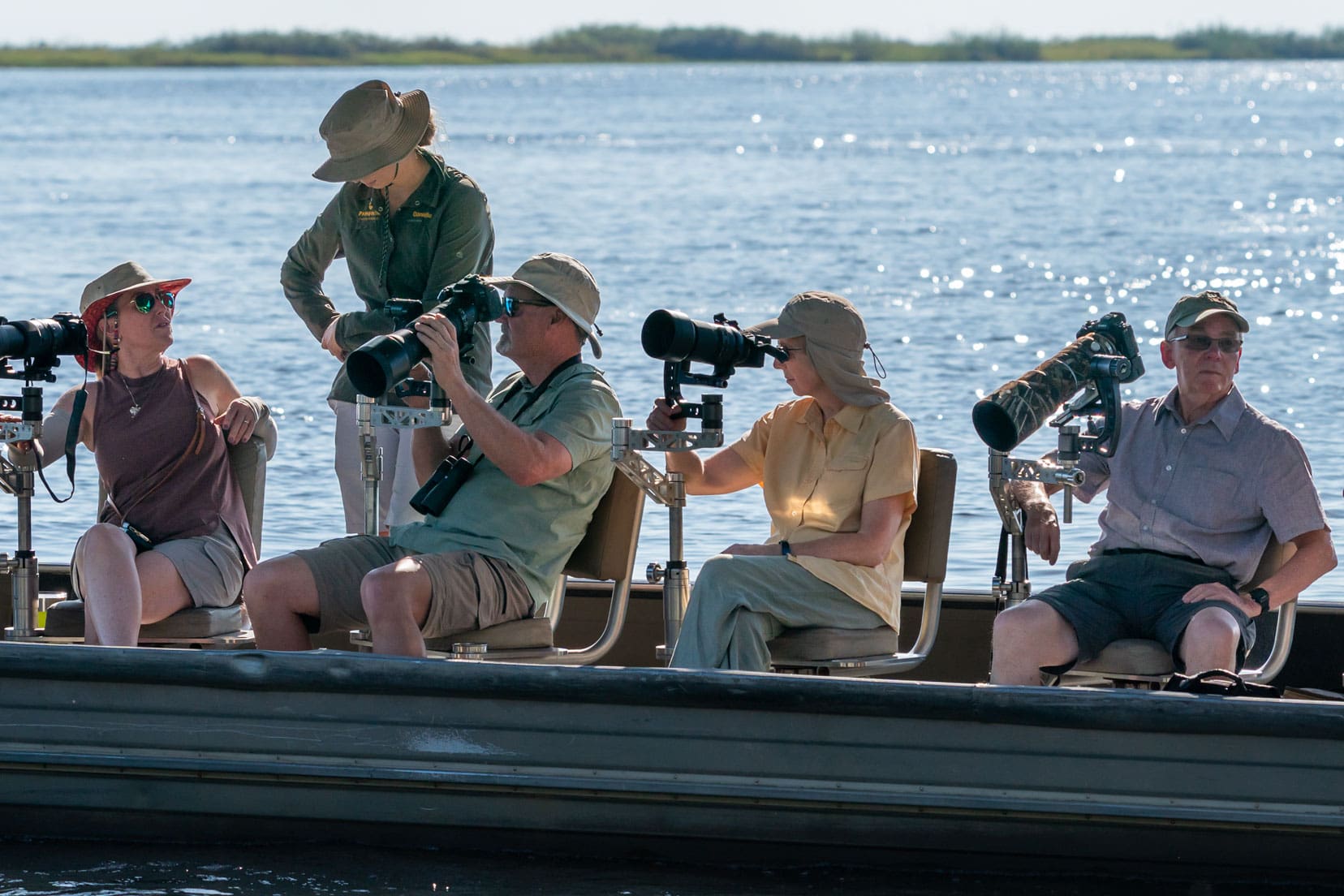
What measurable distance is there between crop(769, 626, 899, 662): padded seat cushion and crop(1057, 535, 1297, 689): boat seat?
421 mm

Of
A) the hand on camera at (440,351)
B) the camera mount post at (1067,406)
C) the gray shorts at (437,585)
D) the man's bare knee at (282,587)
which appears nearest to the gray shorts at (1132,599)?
the camera mount post at (1067,406)

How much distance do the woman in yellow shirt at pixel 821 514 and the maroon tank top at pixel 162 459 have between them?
1.18 metres

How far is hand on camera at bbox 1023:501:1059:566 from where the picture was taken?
4574mm

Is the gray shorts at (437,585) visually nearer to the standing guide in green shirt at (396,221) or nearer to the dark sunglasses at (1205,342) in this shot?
the standing guide in green shirt at (396,221)

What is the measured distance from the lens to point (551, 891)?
14.8 feet

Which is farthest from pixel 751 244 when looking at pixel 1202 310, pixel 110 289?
pixel 1202 310

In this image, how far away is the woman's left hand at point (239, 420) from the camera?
5.02 metres

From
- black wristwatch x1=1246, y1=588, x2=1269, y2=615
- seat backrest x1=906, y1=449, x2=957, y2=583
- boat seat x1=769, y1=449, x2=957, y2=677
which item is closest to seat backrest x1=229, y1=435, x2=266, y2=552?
boat seat x1=769, y1=449, x2=957, y2=677

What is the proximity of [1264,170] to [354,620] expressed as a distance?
95.0 feet

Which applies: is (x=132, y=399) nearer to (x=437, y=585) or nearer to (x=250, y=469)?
(x=250, y=469)

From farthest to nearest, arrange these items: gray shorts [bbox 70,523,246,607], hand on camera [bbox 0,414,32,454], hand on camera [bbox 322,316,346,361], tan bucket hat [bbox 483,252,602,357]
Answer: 1. hand on camera [bbox 322,316,346,361]
2. hand on camera [bbox 0,414,32,454]
3. gray shorts [bbox 70,523,246,607]
4. tan bucket hat [bbox 483,252,602,357]

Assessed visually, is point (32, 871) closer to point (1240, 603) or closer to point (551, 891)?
point (551, 891)

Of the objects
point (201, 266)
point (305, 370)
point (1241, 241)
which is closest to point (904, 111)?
point (1241, 241)

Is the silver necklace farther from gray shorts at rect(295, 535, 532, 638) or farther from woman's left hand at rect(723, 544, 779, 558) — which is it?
woman's left hand at rect(723, 544, 779, 558)
